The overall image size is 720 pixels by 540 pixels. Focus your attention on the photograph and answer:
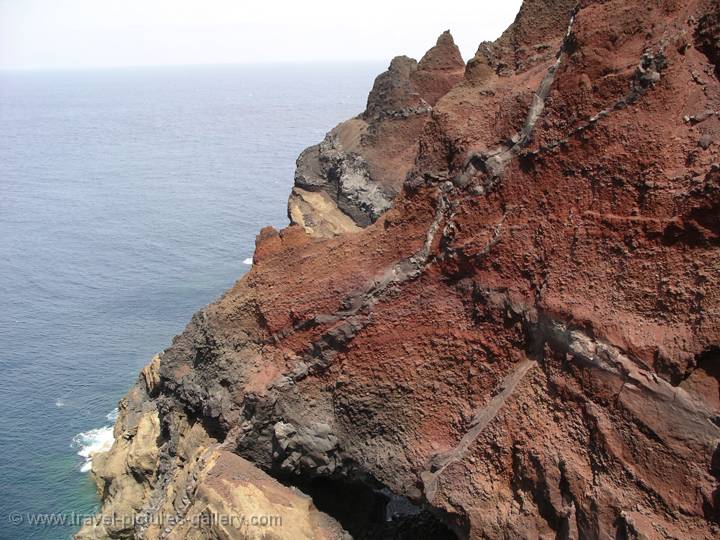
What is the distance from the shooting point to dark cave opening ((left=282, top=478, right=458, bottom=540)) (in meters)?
15.1

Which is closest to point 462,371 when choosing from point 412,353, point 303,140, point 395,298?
point 412,353

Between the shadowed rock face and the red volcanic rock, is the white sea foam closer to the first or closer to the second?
the shadowed rock face

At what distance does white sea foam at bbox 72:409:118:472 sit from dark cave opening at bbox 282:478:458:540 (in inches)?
899

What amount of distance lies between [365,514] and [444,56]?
63.7 feet

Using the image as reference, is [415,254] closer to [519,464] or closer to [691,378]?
[519,464]

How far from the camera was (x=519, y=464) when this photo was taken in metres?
11.3

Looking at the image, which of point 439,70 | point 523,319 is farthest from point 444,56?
point 523,319

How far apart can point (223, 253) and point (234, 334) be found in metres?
52.1

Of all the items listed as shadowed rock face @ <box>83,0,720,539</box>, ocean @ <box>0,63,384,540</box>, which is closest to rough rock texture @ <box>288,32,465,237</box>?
shadowed rock face @ <box>83,0,720,539</box>

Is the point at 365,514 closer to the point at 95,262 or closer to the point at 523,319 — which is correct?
the point at 523,319

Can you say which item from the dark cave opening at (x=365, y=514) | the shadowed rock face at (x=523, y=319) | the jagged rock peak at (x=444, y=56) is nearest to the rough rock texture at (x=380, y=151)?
the jagged rock peak at (x=444, y=56)

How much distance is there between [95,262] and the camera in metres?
66.0

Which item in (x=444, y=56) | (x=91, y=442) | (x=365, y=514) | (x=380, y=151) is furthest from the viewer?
(x=91, y=442)

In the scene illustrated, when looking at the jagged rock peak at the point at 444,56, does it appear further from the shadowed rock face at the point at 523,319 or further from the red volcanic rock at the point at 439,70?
the shadowed rock face at the point at 523,319
